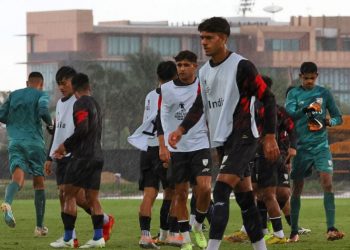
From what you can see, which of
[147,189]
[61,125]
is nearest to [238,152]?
[147,189]

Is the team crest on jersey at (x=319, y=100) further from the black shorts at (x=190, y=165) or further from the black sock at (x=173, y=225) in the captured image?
the black sock at (x=173, y=225)

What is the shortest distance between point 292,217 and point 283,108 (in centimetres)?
132

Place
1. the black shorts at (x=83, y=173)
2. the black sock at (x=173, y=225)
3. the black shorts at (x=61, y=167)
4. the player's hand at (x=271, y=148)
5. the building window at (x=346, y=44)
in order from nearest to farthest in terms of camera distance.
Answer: the player's hand at (x=271, y=148) → the black shorts at (x=83, y=173) → the black sock at (x=173, y=225) → the black shorts at (x=61, y=167) → the building window at (x=346, y=44)

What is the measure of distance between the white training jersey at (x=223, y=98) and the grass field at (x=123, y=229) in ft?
11.1

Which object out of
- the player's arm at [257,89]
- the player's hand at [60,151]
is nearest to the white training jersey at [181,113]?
the player's hand at [60,151]

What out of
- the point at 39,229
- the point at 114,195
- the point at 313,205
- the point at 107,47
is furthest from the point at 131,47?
the point at 39,229

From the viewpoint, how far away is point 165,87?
53.2ft

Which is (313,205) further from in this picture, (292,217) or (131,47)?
(131,47)

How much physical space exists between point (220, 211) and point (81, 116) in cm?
367

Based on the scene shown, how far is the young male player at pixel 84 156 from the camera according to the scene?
642 inches

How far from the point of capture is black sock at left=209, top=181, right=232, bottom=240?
13016 mm

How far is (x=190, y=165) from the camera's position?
16062 millimetres

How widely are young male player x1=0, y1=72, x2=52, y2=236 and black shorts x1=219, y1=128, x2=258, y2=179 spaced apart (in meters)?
5.95

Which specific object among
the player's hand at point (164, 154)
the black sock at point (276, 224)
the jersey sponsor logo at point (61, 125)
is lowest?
the black sock at point (276, 224)
